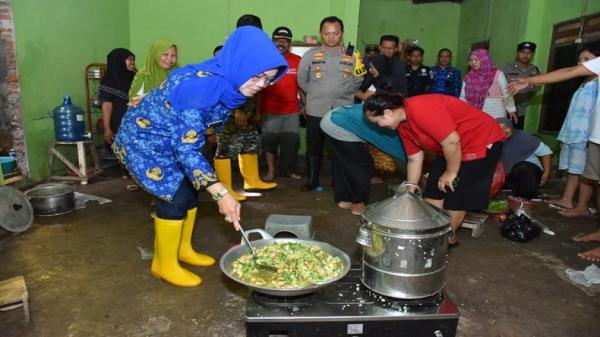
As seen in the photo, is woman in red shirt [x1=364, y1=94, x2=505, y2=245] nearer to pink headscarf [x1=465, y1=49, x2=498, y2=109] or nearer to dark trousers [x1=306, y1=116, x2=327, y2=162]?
dark trousers [x1=306, y1=116, x2=327, y2=162]

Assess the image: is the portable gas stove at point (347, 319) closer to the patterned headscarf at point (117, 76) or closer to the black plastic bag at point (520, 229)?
the black plastic bag at point (520, 229)

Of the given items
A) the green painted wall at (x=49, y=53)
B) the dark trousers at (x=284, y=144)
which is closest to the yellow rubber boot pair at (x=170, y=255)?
the dark trousers at (x=284, y=144)

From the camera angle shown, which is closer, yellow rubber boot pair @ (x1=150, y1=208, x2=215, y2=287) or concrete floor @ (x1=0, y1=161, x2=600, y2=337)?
concrete floor @ (x1=0, y1=161, x2=600, y2=337)

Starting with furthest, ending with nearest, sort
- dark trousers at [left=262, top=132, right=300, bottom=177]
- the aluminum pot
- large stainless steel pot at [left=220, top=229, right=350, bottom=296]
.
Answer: dark trousers at [left=262, top=132, right=300, bottom=177] → the aluminum pot → large stainless steel pot at [left=220, top=229, right=350, bottom=296]

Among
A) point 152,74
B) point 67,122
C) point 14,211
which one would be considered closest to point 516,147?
point 152,74

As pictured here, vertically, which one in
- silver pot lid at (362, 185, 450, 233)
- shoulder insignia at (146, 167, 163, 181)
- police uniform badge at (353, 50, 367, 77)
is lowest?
silver pot lid at (362, 185, 450, 233)

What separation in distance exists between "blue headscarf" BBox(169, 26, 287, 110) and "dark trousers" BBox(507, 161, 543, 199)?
3.40 metres

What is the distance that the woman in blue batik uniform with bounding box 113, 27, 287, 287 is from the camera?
194 centimetres

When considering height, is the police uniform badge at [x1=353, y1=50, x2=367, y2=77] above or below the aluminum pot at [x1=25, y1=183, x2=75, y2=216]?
above

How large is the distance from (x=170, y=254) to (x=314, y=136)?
2.42m

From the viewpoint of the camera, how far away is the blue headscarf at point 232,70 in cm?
193

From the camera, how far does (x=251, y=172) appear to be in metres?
4.77

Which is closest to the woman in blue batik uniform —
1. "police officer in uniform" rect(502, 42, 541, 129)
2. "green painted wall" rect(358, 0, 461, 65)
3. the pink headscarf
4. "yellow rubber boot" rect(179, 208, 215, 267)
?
"yellow rubber boot" rect(179, 208, 215, 267)

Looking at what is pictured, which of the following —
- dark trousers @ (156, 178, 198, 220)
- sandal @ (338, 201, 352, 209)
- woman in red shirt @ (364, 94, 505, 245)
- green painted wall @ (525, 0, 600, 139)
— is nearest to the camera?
dark trousers @ (156, 178, 198, 220)
